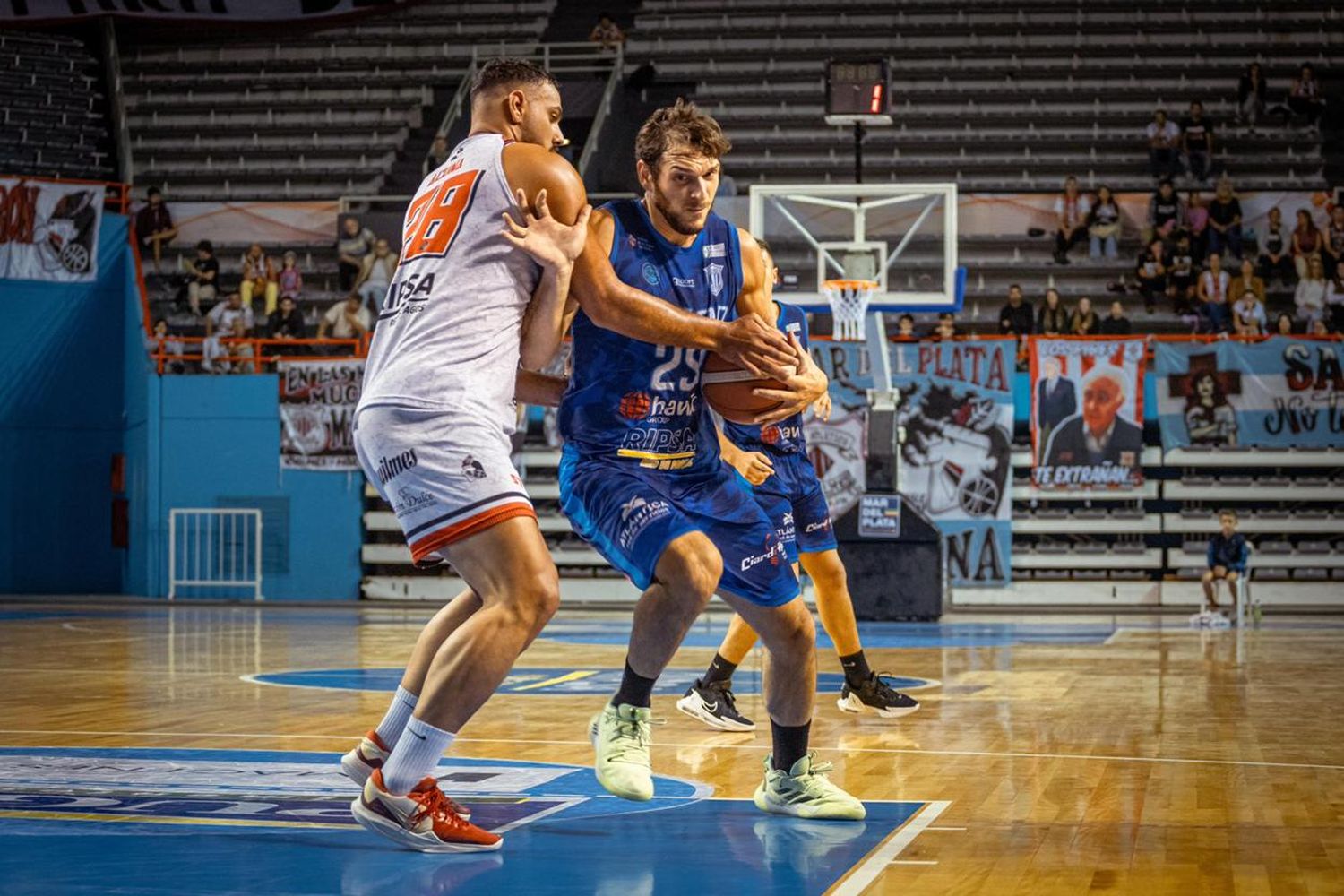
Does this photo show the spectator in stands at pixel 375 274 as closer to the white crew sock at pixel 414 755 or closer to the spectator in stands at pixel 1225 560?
the spectator in stands at pixel 1225 560

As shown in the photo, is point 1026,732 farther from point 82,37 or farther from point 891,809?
point 82,37

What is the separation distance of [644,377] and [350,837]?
1.59 m

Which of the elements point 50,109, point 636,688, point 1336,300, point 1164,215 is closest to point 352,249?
→ point 50,109

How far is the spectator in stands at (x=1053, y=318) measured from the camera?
19750 millimetres

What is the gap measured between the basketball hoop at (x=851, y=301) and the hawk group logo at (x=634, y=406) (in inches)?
421

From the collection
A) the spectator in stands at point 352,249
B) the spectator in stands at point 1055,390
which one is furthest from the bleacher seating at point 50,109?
the spectator in stands at point 1055,390

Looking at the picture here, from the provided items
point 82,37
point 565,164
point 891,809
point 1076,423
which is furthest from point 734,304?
point 82,37

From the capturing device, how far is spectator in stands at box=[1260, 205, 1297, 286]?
68.0ft

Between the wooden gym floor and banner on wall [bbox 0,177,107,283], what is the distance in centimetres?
1113

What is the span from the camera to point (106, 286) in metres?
22.8

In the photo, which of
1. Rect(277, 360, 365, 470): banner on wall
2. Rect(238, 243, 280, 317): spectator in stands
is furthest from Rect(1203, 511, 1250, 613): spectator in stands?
Rect(238, 243, 280, 317): spectator in stands

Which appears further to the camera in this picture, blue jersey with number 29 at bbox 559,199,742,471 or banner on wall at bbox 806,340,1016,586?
banner on wall at bbox 806,340,1016,586

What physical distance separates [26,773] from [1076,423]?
1496 centimetres

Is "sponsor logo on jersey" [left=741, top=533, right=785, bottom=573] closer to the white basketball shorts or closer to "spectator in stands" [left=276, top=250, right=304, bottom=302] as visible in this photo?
the white basketball shorts
